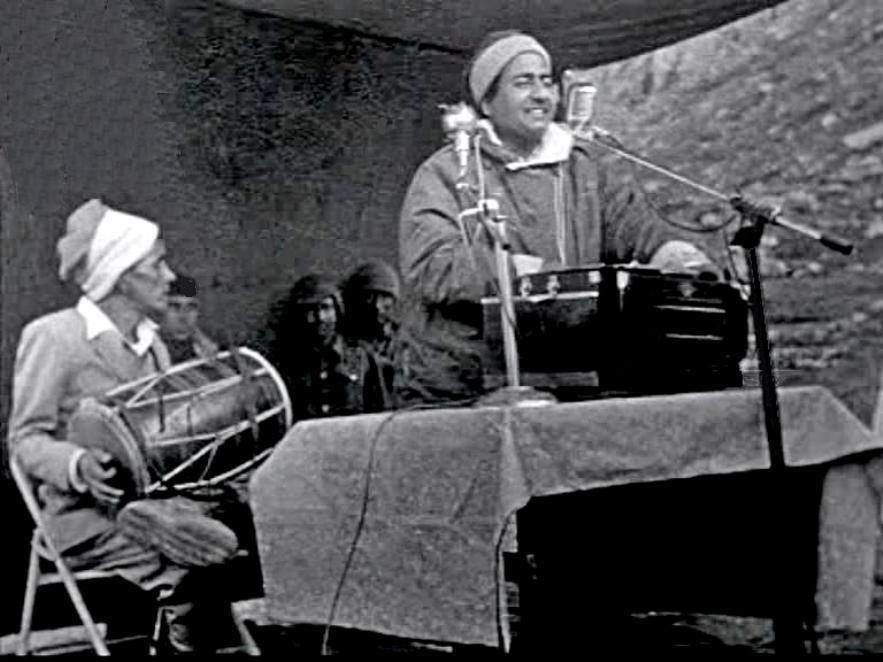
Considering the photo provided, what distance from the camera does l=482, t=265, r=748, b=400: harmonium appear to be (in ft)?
11.5

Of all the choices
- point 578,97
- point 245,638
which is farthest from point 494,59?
point 245,638

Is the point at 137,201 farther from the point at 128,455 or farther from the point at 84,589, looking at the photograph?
the point at 84,589

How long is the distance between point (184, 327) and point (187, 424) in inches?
12.7

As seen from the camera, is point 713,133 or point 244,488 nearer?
point 244,488

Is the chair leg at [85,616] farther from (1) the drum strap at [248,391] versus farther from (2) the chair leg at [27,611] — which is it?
(1) the drum strap at [248,391]

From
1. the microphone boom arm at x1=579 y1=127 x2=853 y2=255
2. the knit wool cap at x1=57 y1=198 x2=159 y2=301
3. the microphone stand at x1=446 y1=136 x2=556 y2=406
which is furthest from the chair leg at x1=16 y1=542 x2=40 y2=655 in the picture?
the microphone boom arm at x1=579 y1=127 x2=853 y2=255

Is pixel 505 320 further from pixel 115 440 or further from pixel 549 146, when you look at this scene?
pixel 115 440

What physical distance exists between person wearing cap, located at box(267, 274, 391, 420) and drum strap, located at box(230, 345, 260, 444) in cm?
10

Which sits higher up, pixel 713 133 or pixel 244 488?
pixel 713 133

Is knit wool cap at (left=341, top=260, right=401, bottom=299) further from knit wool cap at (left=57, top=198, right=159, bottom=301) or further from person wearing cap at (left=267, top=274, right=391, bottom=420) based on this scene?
knit wool cap at (left=57, top=198, right=159, bottom=301)

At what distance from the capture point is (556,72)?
13.8ft

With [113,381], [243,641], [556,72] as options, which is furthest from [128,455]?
[556,72]

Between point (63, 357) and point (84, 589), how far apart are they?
1.88 feet

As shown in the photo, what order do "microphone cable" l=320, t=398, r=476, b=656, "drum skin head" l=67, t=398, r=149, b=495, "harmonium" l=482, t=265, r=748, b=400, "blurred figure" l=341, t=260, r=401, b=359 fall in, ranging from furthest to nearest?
"blurred figure" l=341, t=260, r=401, b=359
"drum skin head" l=67, t=398, r=149, b=495
"harmonium" l=482, t=265, r=748, b=400
"microphone cable" l=320, t=398, r=476, b=656
